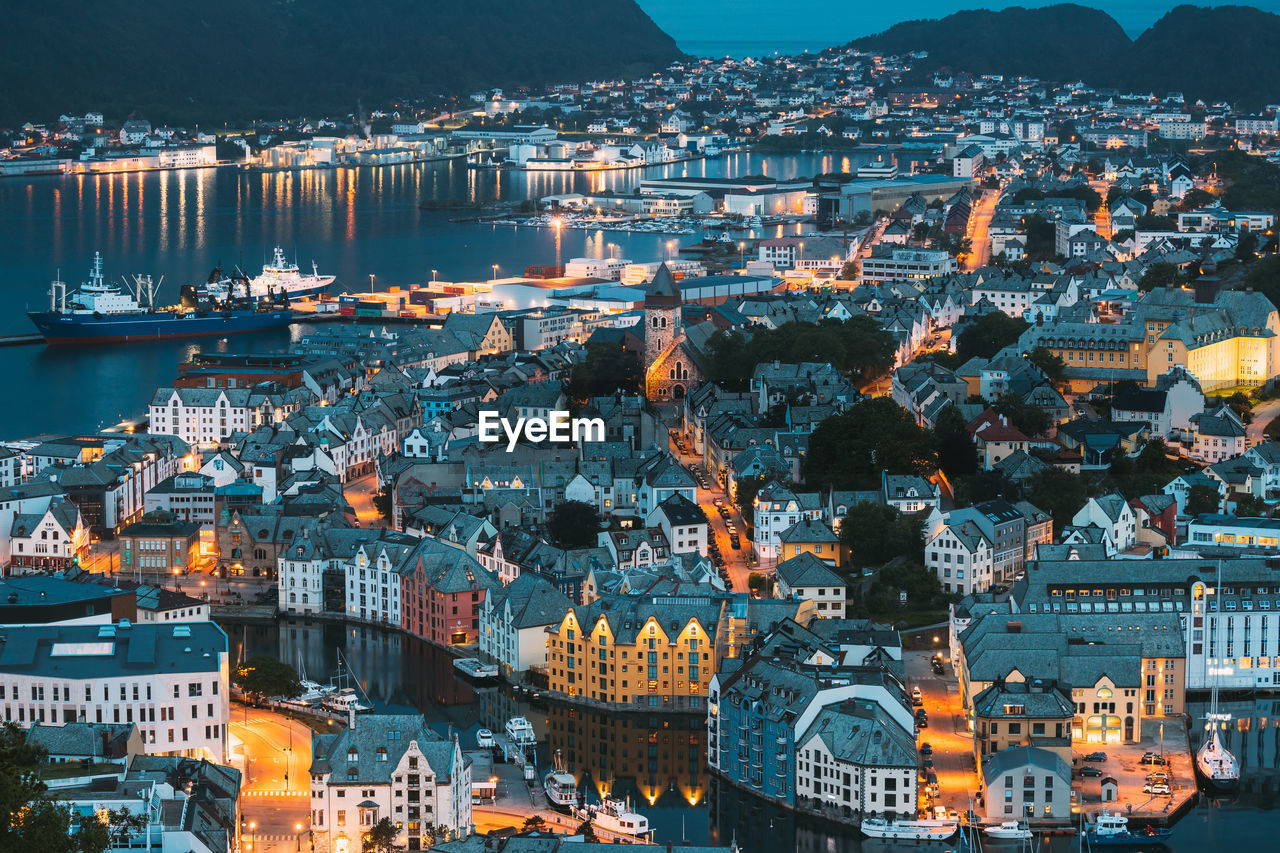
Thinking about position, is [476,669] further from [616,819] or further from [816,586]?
[616,819]

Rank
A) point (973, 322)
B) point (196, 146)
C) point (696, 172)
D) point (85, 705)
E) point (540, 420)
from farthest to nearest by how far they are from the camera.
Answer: point (196, 146) → point (696, 172) → point (973, 322) → point (540, 420) → point (85, 705)

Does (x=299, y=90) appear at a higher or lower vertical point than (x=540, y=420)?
higher

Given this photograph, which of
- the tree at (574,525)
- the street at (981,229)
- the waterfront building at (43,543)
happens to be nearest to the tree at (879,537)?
the tree at (574,525)

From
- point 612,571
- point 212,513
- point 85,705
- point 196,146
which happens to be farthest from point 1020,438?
point 196,146

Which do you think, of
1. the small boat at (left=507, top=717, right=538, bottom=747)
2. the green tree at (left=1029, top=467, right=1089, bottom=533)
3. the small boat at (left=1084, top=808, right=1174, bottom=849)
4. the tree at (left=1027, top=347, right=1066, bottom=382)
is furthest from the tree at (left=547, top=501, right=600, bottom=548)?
the small boat at (left=1084, top=808, right=1174, bottom=849)

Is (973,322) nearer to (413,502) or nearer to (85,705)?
(413,502)

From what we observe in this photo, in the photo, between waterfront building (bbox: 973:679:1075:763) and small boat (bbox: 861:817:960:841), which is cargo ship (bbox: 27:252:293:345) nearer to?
waterfront building (bbox: 973:679:1075:763)

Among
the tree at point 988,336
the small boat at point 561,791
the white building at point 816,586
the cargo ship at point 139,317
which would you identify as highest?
the cargo ship at point 139,317

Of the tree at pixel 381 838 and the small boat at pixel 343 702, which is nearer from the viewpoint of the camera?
the tree at pixel 381 838

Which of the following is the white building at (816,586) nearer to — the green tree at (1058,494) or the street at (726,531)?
the street at (726,531)
